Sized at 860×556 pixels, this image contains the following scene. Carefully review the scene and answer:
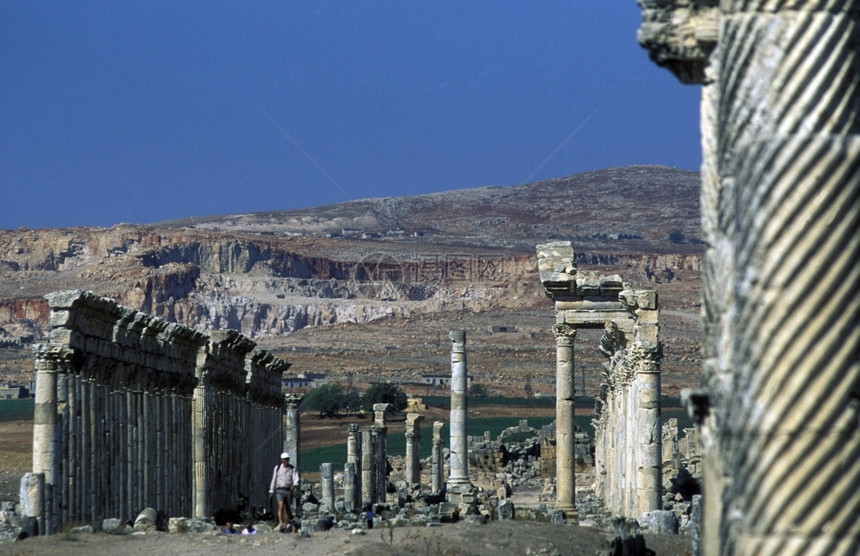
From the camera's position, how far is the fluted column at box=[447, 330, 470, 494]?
32062 mm

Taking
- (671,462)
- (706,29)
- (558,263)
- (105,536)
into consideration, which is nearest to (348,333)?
(671,462)

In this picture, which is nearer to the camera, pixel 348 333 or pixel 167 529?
pixel 167 529

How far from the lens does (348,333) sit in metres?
136

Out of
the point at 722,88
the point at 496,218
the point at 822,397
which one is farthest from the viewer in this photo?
the point at 496,218

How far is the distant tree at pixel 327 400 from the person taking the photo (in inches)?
3455

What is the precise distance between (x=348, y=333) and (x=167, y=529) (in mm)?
114263

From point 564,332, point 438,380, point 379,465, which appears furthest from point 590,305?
point 438,380

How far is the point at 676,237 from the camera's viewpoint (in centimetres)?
18100

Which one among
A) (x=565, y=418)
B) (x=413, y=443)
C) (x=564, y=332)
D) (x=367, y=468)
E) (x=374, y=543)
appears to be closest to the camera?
(x=374, y=543)

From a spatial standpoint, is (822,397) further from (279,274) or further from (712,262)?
(279,274)

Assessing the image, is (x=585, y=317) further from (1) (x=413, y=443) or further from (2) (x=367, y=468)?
(1) (x=413, y=443)

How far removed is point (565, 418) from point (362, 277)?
475ft

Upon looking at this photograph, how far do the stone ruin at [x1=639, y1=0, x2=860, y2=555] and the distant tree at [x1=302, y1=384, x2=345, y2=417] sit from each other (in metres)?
82.2

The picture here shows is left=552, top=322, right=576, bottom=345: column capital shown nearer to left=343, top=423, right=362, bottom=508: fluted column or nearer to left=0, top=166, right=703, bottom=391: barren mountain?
left=343, top=423, right=362, bottom=508: fluted column
